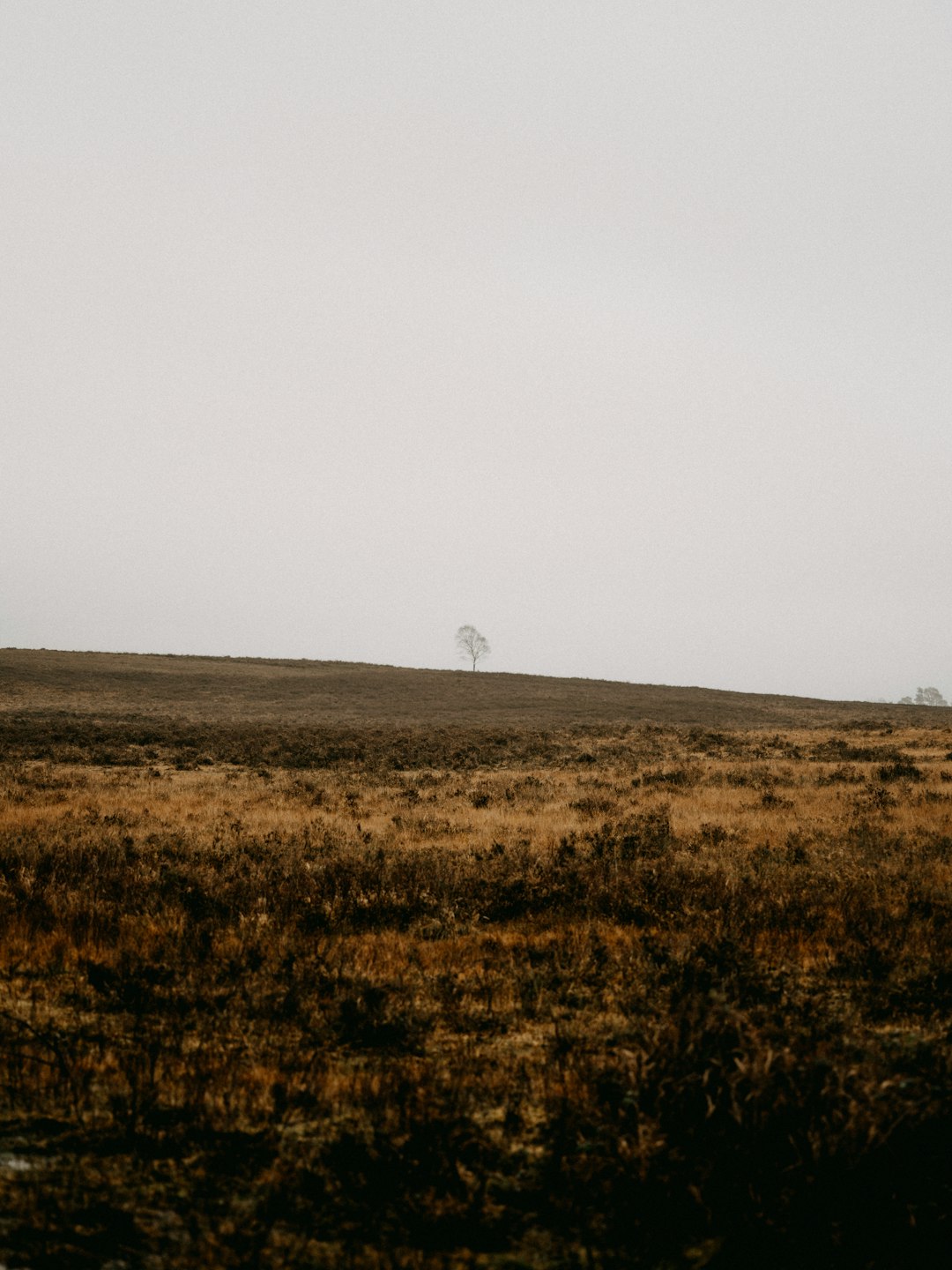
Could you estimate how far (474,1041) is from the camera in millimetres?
Answer: 5398

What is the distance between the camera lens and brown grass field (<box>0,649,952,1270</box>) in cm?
334

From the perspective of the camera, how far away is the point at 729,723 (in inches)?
1924

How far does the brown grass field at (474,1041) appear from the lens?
11.0 ft

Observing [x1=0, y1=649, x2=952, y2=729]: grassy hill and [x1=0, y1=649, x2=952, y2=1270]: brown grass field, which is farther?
[x1=0, y1=649, x2=952, y2=729]: grassy hill

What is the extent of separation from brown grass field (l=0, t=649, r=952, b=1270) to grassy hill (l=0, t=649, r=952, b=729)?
30.6 metres

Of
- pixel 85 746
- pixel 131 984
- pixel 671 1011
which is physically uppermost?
pixel 671 1011

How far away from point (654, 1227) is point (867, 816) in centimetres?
1452

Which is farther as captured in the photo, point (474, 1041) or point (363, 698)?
point (363, 698)

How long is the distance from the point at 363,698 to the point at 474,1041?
174ft

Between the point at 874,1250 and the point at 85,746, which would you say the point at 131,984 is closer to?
the point at 874,1250

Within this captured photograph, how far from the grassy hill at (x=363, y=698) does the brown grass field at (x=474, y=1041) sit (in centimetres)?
3064

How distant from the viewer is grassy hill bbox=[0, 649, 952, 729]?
4612 cm

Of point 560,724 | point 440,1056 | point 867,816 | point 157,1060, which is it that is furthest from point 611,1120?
point 560,724

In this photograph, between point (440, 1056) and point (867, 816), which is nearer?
point (440, 1056)
